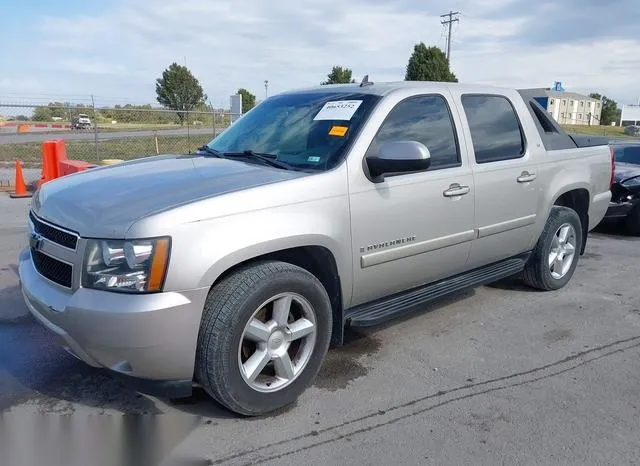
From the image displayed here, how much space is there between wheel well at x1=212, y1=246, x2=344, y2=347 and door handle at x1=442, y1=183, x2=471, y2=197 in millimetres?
1073

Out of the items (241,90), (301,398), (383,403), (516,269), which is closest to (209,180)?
(301,398)

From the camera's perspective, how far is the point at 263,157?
3703 millimetres

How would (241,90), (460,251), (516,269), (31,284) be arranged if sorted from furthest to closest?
(241,90), (516,269), (460,251), (31,284)

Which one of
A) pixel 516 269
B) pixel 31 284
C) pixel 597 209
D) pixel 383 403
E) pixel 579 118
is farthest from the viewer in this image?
pixel 579 118

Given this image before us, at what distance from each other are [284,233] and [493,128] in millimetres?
2310

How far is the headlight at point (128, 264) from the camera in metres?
2.62

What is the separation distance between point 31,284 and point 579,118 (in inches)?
4389

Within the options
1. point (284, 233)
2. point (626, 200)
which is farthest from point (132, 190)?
point (626, 200)

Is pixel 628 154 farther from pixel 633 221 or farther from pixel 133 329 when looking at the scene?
pixel 133 329

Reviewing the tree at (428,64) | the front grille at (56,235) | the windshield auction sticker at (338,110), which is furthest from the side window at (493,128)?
the tree at (428,64)

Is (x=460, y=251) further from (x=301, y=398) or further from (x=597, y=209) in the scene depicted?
(x=597, y=209)

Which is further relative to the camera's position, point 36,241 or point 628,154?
point 628,154

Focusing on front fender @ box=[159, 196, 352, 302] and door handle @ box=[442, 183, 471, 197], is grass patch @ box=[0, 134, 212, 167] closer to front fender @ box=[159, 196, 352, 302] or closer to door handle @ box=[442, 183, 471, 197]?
door handle @ box=[442, 183, 471, 197]

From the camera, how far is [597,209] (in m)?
5.69
